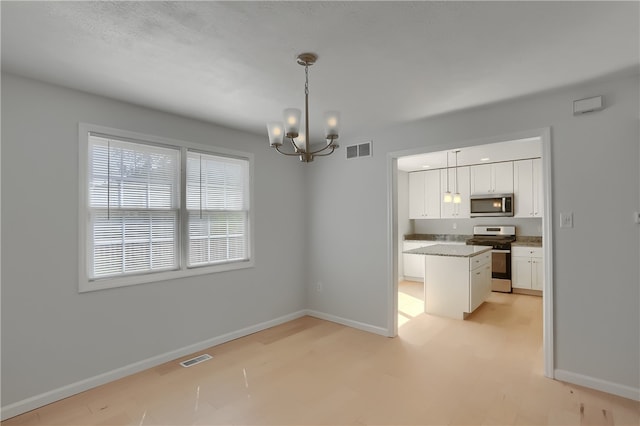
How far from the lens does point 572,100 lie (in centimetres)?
284

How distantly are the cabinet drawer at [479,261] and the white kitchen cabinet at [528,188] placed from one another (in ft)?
A: 4.33

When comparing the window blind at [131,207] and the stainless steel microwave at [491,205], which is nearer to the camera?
the window blind at [131,207]

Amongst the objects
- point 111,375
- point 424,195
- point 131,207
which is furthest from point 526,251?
point 111,375

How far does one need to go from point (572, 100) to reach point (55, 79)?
420 centimetres

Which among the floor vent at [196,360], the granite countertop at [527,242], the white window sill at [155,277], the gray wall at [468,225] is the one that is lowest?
the floor vent at [196,360]

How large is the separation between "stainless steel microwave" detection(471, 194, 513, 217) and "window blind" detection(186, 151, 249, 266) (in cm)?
464

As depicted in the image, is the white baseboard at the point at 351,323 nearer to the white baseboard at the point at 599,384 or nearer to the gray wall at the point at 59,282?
the gray wall at the point at 59,282

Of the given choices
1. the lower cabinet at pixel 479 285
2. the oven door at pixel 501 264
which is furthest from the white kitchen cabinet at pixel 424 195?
the lower cabinet at pixel 479 285

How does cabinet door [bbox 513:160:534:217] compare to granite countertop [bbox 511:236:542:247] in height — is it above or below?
above

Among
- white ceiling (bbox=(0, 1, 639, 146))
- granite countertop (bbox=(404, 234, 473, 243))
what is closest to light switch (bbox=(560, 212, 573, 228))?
white ceiling (bbox=(0, 1, 639, 146))

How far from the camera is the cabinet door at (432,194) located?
7121mm

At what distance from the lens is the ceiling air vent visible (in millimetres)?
4201

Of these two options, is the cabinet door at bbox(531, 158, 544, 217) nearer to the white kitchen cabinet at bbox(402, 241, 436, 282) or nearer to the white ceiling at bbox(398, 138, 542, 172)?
the white ceiling at bbox(398, 138, 542, 172)

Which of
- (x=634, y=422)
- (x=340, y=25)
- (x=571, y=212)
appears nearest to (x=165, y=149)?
(x=340, y=25)
